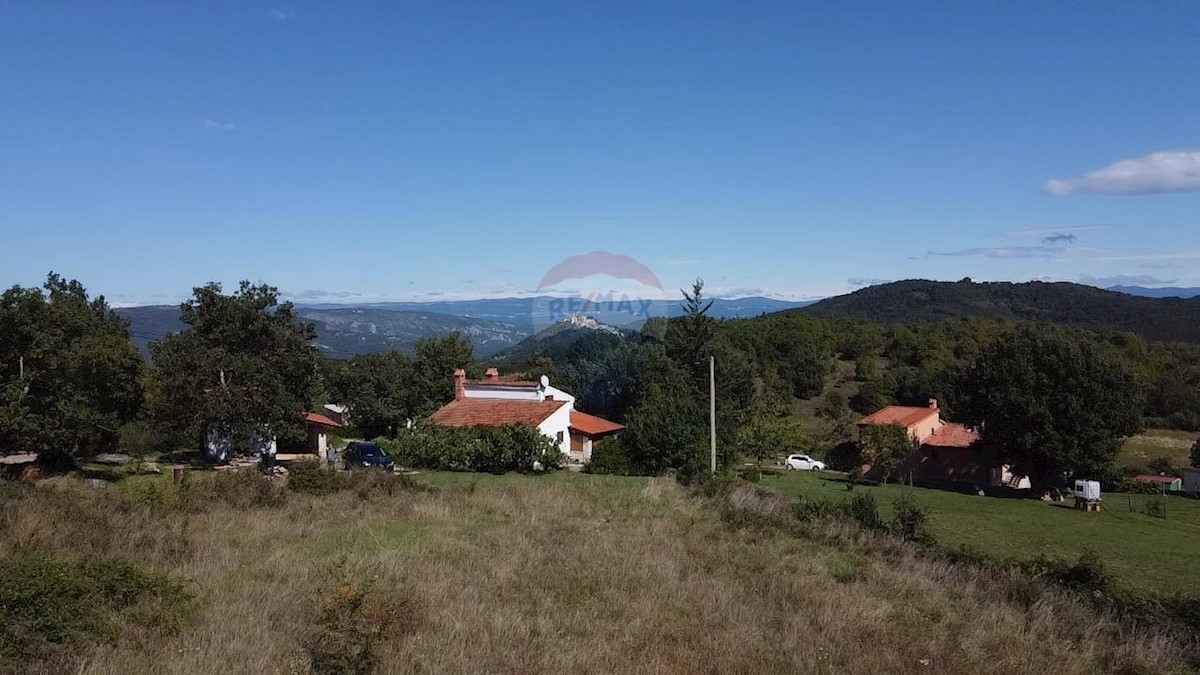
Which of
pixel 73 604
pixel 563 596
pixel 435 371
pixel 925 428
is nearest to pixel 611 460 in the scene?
pixel 563 596

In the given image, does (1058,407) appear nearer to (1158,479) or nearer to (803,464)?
(1158,479)

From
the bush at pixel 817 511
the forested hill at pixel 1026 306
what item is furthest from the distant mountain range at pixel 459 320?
the forested hill at pixel 1026 306

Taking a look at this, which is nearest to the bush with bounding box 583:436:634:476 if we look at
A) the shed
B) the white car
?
the white car

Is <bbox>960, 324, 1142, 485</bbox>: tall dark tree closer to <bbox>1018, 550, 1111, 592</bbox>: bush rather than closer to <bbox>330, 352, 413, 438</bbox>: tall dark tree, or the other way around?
<bbox>1018, 550, 1111, 592</bbox>: bush

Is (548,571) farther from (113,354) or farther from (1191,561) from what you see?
(113,354)

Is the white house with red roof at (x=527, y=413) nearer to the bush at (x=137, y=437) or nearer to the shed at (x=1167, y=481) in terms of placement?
the bush at (x=137, y=437)

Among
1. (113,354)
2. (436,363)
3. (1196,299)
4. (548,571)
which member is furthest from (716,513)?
(1196,299)
